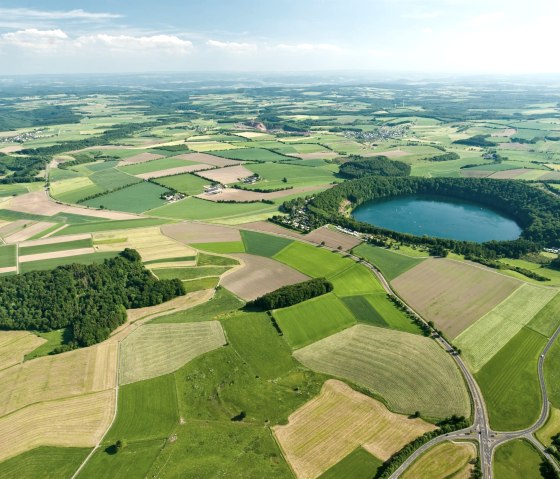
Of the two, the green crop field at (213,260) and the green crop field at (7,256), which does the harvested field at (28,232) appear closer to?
the green crop field at (7,256)

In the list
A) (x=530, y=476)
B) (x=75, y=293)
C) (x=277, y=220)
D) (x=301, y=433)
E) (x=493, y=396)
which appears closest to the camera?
(x=530, y=476)

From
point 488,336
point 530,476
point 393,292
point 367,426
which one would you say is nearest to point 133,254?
point 393,292

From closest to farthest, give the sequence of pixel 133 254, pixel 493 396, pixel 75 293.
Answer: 1. pixel 493 396
2. pixel 75 293
3. pixel 133 254

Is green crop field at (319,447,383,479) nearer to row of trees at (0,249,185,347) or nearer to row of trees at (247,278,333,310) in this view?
row of trees at (247,278,333,310)

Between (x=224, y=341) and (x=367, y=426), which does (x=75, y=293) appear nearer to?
(x=224, y=341)

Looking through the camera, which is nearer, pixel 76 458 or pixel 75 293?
pixel 76 458
